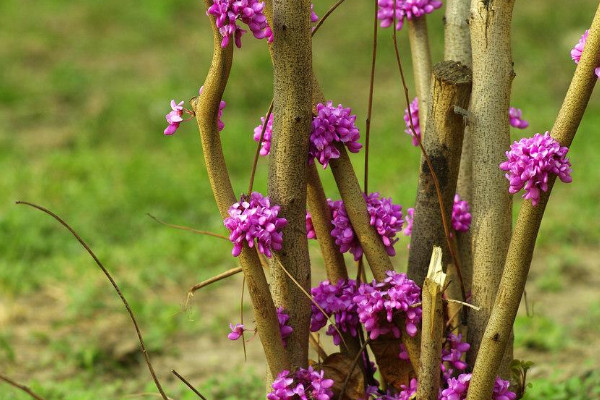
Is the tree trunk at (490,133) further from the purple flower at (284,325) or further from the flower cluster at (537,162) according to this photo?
the purple flower at (284,325)

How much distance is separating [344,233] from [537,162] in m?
0.54

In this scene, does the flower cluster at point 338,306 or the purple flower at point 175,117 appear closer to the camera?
the purple flower at point 175,117

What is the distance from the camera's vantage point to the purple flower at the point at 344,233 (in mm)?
2264

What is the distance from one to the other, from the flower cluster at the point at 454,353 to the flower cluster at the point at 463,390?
0.17 feet

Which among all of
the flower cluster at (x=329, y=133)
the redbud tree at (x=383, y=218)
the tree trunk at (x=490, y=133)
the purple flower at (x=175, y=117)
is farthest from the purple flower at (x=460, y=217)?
the purple flower at (x=175, y=117)

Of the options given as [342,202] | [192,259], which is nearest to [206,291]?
[192,259]

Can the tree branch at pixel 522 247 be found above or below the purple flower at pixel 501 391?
above

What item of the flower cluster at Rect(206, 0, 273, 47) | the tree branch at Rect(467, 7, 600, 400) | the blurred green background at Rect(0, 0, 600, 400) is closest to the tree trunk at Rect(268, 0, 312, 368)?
the flower cluster at Rect(206, 0, 273, 47)

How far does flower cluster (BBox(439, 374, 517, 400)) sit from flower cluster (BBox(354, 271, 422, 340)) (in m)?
0.16

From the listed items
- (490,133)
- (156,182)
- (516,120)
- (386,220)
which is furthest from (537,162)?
(156,182)

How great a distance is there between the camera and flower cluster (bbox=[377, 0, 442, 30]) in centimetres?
255

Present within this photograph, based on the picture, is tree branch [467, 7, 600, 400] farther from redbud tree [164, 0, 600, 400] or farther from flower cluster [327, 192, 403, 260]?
flower cluster [327, 192, 403, 260]

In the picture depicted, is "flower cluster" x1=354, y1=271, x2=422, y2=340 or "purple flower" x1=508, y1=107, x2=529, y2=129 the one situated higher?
"purple flower" x1=508, y1=107, x2=529, y2=129

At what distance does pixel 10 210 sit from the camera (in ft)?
17.6
